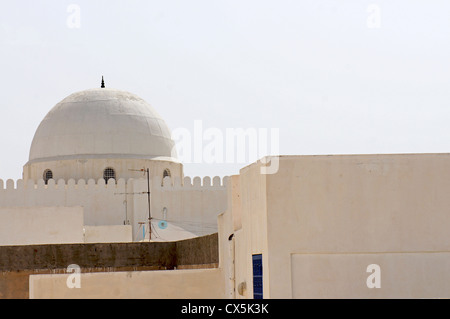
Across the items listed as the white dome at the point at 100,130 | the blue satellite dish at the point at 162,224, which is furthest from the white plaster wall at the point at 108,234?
the white dome at the point at 100,130

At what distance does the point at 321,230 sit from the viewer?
10.1m

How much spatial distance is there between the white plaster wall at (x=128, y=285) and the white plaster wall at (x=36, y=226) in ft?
30.7

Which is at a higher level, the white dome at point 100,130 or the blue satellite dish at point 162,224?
the white dome at point 100,130

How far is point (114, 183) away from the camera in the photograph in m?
29.8

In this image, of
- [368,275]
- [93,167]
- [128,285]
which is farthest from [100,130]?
[368,275]

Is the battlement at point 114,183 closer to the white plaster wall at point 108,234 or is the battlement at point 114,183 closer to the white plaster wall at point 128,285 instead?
the white plaster wall at point 108,234

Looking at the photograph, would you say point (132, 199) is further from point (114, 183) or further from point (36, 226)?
point (36, 226)

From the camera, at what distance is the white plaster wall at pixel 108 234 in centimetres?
2600

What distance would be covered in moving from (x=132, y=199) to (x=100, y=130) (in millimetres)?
2732

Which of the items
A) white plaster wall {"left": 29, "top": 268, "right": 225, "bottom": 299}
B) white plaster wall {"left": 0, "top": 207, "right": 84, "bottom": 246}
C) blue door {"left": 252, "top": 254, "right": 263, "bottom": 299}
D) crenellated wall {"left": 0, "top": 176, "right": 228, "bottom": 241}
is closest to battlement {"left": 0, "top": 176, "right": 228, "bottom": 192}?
crenellated wall {"left": 0, "top": 176, "right": 228, "bottom": 241}

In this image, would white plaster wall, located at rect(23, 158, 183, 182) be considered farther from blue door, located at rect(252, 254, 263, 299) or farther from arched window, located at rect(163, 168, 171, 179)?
blue door, located at rect(252, 254, 263, 299)

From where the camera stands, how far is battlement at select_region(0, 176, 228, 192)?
29.4 metres

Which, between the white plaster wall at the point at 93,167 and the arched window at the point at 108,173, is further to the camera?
the arched window at the point at 108,173
